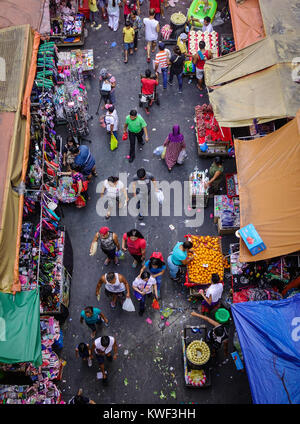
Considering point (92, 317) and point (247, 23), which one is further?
point (247, 23)

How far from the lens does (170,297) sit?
916 cm

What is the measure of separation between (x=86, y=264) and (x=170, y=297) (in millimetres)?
2372

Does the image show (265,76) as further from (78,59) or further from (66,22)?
(66,22)

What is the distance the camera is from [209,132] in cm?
1133

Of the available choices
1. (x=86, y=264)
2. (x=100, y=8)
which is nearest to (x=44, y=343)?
(x=86, y=264)

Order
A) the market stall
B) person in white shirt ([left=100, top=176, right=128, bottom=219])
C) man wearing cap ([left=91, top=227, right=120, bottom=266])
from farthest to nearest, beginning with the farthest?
the market stall
person in white shirt ([left=100, top=176, right=128, bottom=219])
man wearing cap ([left=91, top=227, right=120, bottom=266])

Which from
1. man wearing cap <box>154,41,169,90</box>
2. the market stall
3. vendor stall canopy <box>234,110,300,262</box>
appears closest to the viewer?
vendor stall canopy <box>234,110,300,262</box>

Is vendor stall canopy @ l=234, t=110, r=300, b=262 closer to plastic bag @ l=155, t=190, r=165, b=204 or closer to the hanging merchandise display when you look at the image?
plastic bag @ l=155, t=190, r=165, b=204

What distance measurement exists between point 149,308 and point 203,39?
9.72m

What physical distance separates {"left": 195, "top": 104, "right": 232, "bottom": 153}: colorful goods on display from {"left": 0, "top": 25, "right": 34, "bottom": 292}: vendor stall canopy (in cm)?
517

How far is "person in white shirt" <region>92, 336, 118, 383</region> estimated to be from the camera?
290 inches

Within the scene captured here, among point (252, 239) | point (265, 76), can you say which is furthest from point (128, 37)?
point (252, 239)

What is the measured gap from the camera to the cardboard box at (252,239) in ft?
25.6

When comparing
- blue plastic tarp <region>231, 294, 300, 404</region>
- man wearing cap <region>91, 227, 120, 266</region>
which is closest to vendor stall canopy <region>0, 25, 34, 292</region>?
man wearing cap <region>91, 227, 120, 266</region>
